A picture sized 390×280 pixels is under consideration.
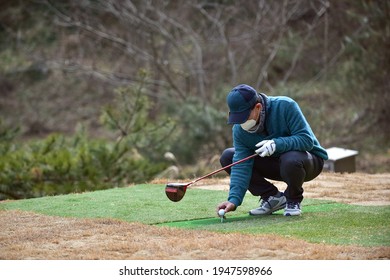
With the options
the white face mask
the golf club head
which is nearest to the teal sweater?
the white face mask

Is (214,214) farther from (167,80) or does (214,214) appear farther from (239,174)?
(167,80)

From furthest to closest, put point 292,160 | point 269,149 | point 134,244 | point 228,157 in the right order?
point 228,157
point 292,160
point 269,149
point 134,244

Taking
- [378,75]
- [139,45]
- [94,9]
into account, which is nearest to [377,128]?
[378,75]

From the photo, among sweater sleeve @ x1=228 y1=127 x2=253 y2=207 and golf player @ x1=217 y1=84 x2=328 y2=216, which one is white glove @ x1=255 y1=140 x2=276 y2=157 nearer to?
golf player @ x1=217 y1=84 x2=328 y2=216

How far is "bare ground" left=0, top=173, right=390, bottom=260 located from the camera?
15.3ft

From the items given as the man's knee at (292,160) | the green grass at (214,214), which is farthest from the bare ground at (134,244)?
the man's knee at (292,160)

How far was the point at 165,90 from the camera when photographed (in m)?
15.1

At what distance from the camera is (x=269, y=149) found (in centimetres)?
558

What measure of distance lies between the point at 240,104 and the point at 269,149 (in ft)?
1.21

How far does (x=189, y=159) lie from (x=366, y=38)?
3483mm

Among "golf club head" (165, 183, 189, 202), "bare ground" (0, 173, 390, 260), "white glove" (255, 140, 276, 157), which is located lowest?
"bare ground" (0, 173, 390, 260)

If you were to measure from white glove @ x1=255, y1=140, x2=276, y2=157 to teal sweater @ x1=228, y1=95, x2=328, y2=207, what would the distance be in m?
0.07

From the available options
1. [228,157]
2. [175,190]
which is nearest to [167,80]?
[228,157]

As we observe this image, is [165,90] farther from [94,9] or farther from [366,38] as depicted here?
[366,38]
